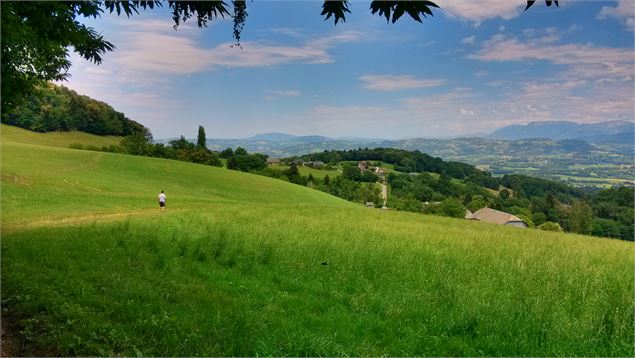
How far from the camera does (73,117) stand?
102m

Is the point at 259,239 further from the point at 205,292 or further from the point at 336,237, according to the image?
the point at 205,292

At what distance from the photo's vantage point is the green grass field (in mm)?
6039

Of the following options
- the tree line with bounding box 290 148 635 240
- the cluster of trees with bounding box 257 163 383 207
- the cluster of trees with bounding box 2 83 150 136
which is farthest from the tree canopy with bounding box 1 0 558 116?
the cluster of trees with bounding box 257 163 383 207

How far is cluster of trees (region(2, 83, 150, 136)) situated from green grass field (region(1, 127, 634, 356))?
8503cm

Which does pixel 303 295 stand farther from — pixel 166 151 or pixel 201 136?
pixel 201 136

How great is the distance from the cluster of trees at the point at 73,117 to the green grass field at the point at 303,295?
85026 millimetres

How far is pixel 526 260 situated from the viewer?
12117mm

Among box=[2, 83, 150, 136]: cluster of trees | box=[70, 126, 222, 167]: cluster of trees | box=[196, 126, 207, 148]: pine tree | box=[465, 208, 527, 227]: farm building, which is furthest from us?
box=[196, 126, 207, 148]: pine tree

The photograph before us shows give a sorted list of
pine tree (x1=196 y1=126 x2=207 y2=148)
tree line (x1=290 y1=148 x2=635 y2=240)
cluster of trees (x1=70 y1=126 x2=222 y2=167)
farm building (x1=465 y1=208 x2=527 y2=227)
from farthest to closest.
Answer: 1. pine tree (x1=196 y1=126 x2=207 y2=148)
2. tree line (x1=290 y1=148 x2=635 y2=240)
3. cluster of trees (x1=70 y1=126 x2=222 y2=167)
4. farm building (x1=465 y1=208 x2=527 y2=227)

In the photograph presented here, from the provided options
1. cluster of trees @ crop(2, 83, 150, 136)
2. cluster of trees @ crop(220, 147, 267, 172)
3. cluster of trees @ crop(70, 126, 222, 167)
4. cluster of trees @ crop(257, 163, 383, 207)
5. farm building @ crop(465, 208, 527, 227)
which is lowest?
farm building @ crop(465, 208, 527, 227)

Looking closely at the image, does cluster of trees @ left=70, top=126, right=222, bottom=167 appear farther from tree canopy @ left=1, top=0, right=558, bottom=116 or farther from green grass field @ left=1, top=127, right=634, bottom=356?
tree canopy @ left=1, top=0, right=558, bottom=116

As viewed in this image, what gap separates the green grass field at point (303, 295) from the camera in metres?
6.04

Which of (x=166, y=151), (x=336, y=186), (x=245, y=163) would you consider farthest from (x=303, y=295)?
(x=336, y=186)

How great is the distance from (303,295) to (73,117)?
369 ft
